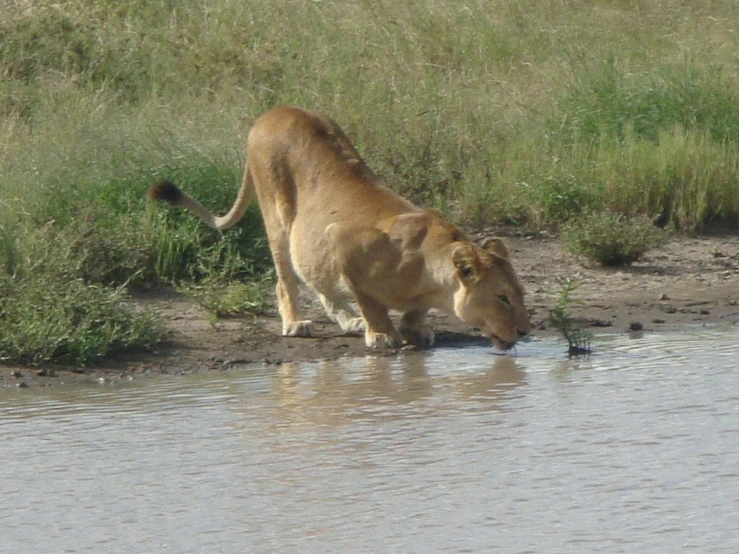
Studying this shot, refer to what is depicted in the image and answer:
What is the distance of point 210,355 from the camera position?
704cm

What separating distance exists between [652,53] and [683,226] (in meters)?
3.01

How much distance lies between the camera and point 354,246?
280 inches

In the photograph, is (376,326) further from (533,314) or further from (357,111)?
(357,111)

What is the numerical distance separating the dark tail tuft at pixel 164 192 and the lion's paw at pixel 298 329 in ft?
2.89

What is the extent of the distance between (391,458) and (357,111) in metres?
5.27

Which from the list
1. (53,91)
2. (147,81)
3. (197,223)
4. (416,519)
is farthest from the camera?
(147,81)

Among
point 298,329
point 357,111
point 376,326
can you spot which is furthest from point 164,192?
point 357,111

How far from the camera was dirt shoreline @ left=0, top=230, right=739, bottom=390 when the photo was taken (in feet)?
22.5

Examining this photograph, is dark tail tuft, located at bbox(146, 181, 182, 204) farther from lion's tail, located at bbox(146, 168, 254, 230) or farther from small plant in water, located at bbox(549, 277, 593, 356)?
small plant in water, located at bbox(549, 277, 593, 356)

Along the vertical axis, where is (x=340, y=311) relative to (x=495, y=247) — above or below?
below

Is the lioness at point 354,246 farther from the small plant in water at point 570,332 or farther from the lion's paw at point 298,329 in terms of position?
the small plant in water at point 570,332

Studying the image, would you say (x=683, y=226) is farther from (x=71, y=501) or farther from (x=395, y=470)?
(x=71, y=501)

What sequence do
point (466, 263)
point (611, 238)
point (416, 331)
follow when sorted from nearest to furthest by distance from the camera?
1. point (466, 263)
2. point (416, 331)
3. point (611, 238)

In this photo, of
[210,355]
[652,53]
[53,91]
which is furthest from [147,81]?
[210,355]
